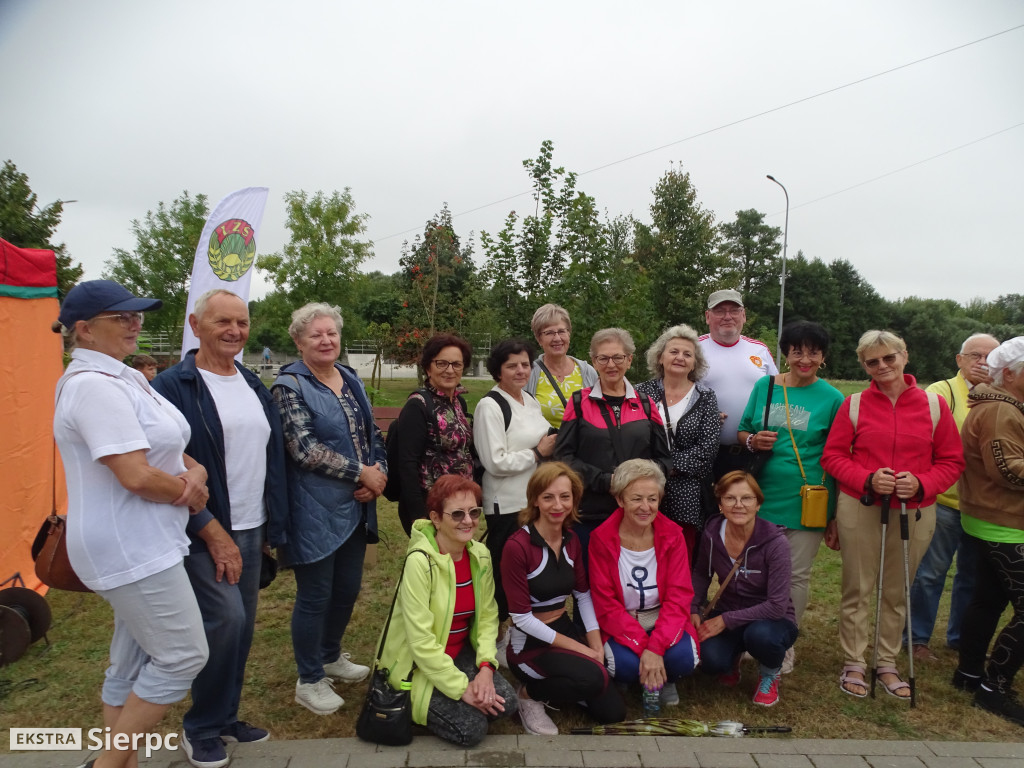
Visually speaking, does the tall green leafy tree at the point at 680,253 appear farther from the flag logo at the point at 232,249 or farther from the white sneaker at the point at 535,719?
the white sneaker at the point at 535,719

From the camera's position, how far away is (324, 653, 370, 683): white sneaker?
3875mm

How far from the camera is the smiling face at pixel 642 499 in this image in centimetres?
351

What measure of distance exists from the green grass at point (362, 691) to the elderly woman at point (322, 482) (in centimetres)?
27

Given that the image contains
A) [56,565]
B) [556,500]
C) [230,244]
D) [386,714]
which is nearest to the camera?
[56,565]

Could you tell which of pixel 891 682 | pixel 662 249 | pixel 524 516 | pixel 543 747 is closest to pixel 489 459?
pixel 524 516

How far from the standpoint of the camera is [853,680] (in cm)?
378

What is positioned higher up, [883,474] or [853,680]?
[883,474]

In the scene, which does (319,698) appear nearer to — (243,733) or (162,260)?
(243,733)

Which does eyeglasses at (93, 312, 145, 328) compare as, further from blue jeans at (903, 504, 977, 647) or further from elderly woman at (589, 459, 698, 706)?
blue jeans at (903, 504, 977, 647)

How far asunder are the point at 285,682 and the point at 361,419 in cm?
165

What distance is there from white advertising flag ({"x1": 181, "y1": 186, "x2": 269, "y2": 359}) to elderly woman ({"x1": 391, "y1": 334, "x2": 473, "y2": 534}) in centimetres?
447

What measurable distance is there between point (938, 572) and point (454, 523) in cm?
330

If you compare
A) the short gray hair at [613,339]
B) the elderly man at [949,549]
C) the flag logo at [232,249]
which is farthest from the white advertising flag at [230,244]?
the elderly man at [949,549]

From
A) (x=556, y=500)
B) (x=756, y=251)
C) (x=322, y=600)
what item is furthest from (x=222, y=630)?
(x=756, y=251)
